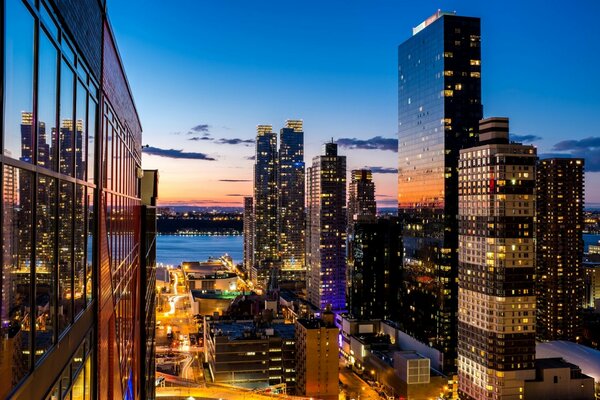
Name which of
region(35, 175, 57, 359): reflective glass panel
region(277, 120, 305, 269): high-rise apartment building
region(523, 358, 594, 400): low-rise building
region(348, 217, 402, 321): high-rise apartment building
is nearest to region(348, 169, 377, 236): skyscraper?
region(277, 120, 305, 269): high-rise apartment building

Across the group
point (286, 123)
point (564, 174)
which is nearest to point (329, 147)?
point (564, 174)

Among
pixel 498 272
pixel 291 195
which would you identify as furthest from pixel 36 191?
pixel 291 195

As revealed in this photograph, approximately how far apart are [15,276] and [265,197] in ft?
377

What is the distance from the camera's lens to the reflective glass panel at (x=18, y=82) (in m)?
2.27

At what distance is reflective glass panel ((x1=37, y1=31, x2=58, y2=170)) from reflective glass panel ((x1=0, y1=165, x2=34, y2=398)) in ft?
1.04

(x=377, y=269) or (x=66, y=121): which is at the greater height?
(x=66, y=121)

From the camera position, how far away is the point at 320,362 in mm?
42312

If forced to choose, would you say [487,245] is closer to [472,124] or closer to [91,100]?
[472,124]

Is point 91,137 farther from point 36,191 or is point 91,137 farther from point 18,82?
point 18,82

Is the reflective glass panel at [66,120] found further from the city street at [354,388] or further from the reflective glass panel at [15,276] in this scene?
the city street at [354,388]

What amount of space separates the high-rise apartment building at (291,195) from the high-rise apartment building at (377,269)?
31.6 m

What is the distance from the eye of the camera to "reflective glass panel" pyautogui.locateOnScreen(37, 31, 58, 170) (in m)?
2.79

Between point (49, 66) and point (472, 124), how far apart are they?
55.2 meters

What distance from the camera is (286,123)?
122688mm
